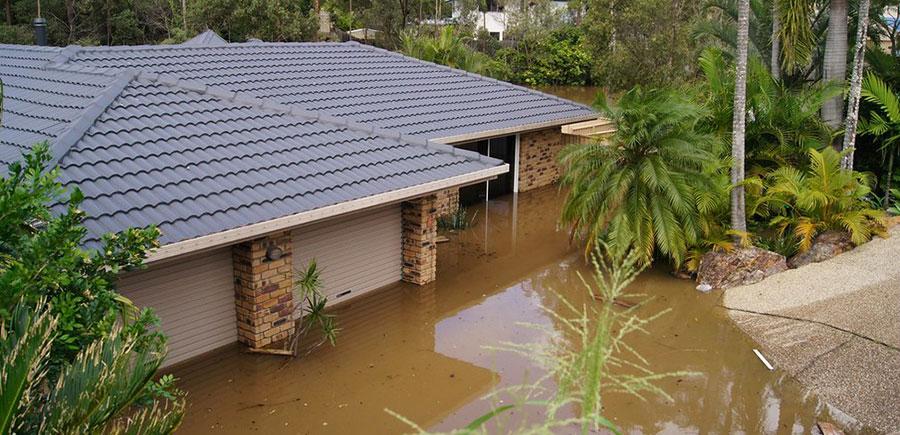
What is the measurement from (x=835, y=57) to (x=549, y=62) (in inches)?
952

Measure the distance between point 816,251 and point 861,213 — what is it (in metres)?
1.16

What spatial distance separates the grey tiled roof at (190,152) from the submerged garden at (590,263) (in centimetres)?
114

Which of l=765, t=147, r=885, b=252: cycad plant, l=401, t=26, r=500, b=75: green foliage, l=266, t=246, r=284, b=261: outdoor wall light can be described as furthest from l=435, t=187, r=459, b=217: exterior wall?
l=401, t=26, r=500, b=75: green foliage

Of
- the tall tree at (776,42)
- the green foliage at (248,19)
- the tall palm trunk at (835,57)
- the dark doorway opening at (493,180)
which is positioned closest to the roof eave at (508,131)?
the dark doorway opening at (493,180)

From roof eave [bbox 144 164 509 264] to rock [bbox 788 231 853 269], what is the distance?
541 cm

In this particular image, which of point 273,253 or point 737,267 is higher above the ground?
point 273,253

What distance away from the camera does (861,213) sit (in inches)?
524

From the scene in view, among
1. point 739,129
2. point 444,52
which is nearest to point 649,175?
point 739,129

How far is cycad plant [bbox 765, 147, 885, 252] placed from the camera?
13.1 meters

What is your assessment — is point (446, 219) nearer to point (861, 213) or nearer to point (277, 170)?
Result: point (277, 170)

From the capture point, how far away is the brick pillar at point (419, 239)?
477 inches

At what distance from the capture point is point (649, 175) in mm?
12273

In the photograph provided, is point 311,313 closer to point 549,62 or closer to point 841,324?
point 841,324

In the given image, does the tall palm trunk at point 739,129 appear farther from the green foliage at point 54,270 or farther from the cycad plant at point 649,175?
the green foliage at point 54,270
